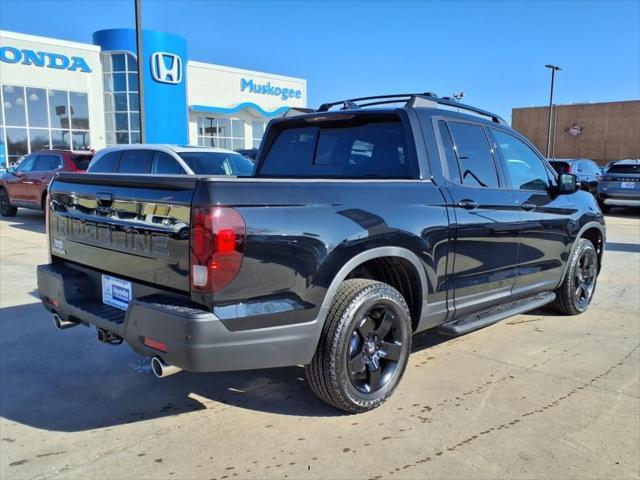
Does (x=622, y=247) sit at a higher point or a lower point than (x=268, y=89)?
lower

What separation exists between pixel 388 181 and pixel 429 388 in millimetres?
1493

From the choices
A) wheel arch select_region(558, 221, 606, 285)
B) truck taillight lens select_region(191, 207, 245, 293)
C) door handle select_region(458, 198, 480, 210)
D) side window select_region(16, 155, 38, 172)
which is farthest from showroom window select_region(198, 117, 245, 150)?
truck taillight lens select_region(191, 207, 245, 293)

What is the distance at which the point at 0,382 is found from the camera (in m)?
4.02

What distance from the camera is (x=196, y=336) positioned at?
271 centimetres

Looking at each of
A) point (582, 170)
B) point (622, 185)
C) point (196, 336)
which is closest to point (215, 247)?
point (196, 336)

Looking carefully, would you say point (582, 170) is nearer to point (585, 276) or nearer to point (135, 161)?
point (585, 276)

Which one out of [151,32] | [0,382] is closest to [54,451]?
[0,382]

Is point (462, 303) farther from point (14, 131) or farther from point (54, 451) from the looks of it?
point (14, 131)

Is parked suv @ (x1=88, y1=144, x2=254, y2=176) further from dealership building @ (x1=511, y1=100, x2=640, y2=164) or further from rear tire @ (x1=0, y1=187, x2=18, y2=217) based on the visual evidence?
dealership building @ (x1=511, y1=100, x2=640, y2=164)

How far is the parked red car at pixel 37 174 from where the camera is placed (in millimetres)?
12820

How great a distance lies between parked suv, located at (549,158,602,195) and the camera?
17.8 metres

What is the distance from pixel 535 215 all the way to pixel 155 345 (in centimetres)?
343

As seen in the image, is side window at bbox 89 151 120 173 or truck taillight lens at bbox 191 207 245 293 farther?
side window at bbox 89 151 120 173

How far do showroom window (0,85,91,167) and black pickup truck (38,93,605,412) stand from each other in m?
24.0
